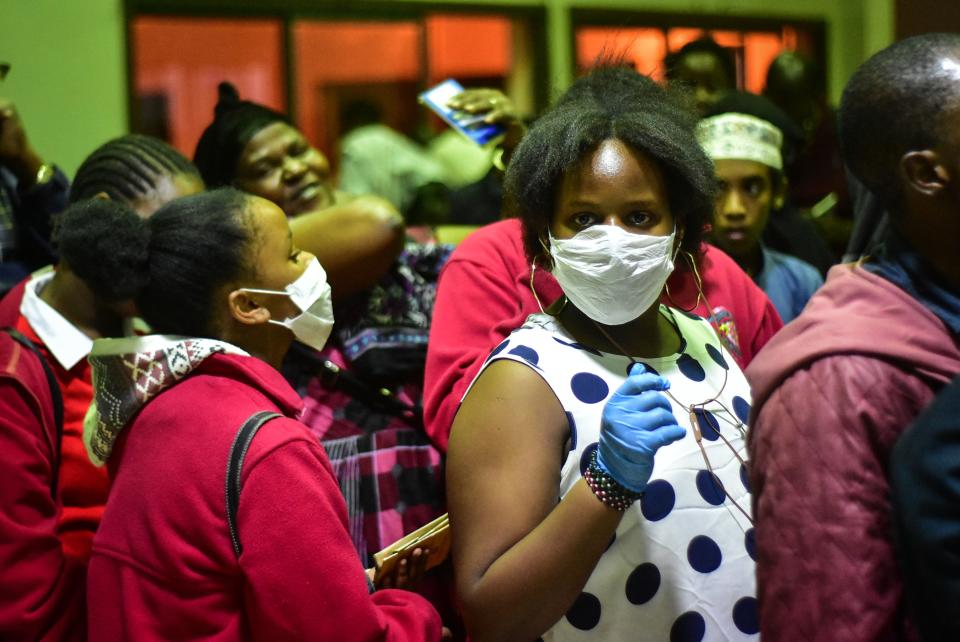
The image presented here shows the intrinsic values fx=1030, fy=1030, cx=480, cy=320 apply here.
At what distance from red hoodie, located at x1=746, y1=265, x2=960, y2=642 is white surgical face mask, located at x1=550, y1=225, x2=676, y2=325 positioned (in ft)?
1.51

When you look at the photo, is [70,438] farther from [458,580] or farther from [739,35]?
[739,35]

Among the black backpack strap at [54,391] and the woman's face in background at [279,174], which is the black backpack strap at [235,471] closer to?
the black backpack strap at [54,391]

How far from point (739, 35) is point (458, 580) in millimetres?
5943

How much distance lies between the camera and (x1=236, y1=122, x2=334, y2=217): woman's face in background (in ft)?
9.39

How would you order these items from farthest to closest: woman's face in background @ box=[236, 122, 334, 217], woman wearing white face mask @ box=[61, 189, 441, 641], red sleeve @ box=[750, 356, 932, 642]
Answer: woman's face in background @ box=[236, 122, 334, 217] → woman wearing white face mask @ box=[61, 189, 441, 641] → red sleeve @ box=[750, 356, 932, 642]

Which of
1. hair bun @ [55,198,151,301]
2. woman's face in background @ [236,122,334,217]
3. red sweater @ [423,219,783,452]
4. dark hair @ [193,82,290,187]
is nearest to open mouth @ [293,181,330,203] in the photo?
woman's face in background @ [236,122,334,217]

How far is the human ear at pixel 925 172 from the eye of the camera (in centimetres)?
135

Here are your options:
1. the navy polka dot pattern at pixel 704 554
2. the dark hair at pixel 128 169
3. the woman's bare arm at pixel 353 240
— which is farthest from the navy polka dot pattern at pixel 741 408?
the dark hair at pixel 128 169

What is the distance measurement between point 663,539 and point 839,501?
0.46 meters

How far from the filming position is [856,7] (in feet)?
23.9

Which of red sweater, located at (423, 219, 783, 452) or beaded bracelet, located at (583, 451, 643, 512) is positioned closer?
beaded bracelet, located at (583, 451, 643, 512)

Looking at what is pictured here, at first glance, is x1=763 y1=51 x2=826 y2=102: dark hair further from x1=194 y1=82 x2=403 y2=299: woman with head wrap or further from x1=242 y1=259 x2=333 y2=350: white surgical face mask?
x1=242 y1=259 x2=333 y2=350: white surgical face mask

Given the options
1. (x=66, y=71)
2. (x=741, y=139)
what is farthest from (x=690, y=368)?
(x=66, y=71)

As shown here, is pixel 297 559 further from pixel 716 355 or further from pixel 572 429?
pixel 716 355
